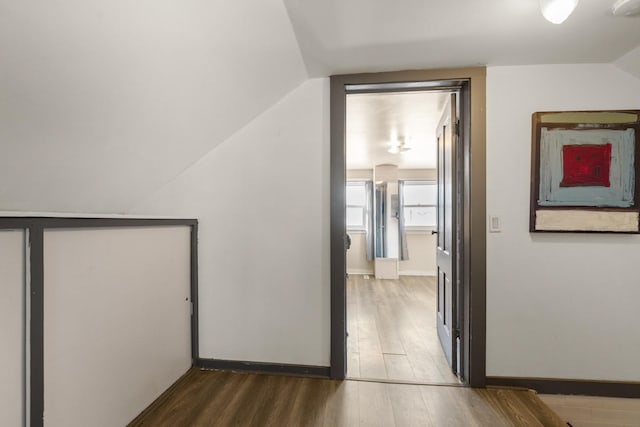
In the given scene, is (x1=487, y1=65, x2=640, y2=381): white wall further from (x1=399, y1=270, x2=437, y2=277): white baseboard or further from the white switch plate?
(x1=399, y1=270, x2=437, y2=277): white baseboard

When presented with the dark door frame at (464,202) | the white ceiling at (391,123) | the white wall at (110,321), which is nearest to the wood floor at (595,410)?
the dark door frame at (464,202)

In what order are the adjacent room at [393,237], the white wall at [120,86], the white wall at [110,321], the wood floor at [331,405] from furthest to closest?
the adjacent room at [393,237] < the wood floor at [331,405] < the white wall at [110,321] < the white wall at [120,86]

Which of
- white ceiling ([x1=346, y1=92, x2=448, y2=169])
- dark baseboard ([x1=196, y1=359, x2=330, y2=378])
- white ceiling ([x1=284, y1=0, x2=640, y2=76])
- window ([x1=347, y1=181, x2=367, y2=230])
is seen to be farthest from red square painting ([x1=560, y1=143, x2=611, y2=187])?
window ([x1=347, y1=181, x2=367, y2=230])

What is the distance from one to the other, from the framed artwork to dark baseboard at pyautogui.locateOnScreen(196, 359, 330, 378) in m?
1.71

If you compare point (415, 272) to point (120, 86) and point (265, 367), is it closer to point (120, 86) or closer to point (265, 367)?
point (265, 367)

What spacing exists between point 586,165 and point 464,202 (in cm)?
74

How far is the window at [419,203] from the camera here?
18.5ft

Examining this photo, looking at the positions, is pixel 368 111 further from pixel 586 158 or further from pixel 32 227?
pixel 32 227

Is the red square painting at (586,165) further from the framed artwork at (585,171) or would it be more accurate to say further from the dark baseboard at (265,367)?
the dark baseboard at (265,367)

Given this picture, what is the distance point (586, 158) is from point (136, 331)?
283 cm

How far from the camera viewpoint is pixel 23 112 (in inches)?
A: 38.3

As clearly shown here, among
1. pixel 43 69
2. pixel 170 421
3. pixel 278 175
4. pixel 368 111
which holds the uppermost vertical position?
pixel 368 111

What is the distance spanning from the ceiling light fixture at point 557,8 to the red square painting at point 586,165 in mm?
911

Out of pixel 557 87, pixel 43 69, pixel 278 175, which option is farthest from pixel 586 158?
pixel 43 69
